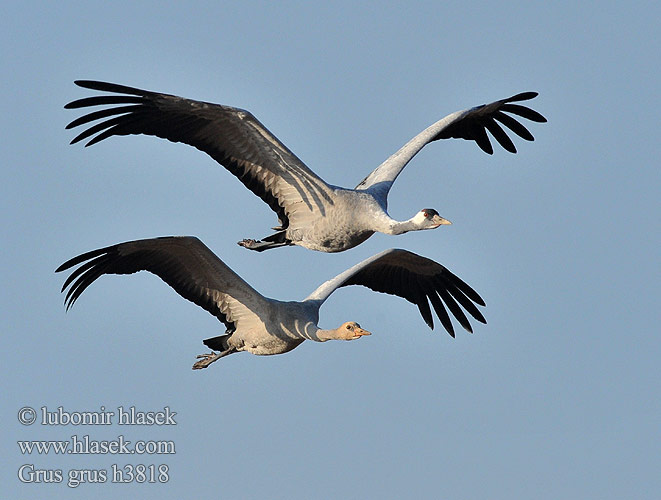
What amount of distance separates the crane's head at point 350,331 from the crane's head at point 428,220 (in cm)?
165

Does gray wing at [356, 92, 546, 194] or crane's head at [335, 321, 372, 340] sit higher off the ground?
gray wing at [356, 92, 546, 194]

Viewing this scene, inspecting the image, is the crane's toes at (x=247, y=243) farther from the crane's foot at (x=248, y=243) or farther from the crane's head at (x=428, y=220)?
the crane's head at (x=428, y=220)

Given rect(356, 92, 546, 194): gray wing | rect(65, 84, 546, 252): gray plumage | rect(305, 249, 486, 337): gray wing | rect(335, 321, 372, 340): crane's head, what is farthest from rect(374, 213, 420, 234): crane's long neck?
rect(305, 249, 486, 337): gray wing

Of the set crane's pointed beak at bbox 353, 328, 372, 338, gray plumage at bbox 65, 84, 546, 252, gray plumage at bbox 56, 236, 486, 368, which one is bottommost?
crane's pointed beak at bbox 353, 328, 372, 338

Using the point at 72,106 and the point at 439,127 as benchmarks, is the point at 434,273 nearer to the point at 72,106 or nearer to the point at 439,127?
the point at 439,127

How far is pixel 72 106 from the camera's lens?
17.8 meters

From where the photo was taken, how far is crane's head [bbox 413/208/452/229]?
1917cm

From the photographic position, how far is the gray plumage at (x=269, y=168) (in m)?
18.4

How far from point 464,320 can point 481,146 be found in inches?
115

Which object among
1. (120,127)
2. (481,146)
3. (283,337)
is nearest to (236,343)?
(283,337)

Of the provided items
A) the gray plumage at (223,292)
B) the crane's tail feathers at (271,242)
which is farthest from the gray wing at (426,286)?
the crane's tail feathers at (271,242)

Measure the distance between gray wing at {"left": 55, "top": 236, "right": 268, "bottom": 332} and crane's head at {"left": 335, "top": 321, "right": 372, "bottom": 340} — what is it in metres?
1.27

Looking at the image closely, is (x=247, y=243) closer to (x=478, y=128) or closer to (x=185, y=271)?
(x=185, y=271)

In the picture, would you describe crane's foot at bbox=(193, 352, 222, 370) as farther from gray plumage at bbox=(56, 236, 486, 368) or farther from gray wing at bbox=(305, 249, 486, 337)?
gray wing at bbox=(305, 249, 486, 337)
